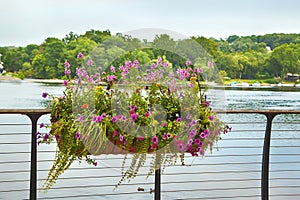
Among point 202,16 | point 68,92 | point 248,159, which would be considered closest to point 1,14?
point 202,16

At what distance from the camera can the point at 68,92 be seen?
237 centimetres

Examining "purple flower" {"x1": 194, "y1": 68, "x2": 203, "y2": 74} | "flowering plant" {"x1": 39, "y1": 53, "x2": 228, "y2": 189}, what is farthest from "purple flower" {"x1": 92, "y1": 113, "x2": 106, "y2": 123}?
"purple flower" {"x1": 194, "y1": 68, "x2": 203, "y2": 74}

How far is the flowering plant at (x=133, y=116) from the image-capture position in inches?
89.6

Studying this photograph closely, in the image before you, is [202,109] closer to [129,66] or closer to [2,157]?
[129,66]

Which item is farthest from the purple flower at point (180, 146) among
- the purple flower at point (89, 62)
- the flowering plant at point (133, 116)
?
the purple flower at point (89, 62)

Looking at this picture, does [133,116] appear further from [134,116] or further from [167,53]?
[167,53]

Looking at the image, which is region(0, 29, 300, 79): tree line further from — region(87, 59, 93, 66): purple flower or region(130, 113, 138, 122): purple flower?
region(130, 113, 138, 122): purple flower

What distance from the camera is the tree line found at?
7.88 ft

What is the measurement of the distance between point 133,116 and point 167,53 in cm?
38

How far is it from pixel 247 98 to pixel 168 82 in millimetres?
23917

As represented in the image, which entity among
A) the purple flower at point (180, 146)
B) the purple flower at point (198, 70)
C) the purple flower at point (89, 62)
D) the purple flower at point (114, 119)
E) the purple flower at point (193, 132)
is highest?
the purple flower at point (89, 62)

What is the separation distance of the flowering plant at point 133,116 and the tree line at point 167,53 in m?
0.06

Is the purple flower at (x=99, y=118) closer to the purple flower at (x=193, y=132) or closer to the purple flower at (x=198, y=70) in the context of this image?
the purple flower at (x=193, y=132)

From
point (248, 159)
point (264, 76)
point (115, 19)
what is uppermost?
point (115, 19)
